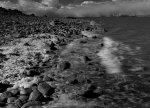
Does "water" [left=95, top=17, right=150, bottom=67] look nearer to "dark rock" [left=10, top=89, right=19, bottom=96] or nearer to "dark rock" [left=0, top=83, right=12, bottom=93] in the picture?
"dark rock" [left=0, top=83, right=12, bottom=93]

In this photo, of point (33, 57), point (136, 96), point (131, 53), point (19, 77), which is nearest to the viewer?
point (136, 96)

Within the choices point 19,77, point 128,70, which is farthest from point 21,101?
point 128,70

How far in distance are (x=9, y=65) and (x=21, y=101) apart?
10156 mm

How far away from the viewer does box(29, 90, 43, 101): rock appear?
1875 centimetres

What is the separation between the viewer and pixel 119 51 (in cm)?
3928

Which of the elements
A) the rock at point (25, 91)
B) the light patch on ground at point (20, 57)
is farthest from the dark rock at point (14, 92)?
the light patch on ground at point (20, 57)

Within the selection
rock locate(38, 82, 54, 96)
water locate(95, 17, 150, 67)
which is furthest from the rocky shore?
water locate(95, 17, 150, 67)

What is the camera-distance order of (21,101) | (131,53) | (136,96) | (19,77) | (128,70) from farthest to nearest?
1. (131,53)
2. (128,70)
3. (19,77)
4. (136,96)
5. (21,101)

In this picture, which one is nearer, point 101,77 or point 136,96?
point 136,96

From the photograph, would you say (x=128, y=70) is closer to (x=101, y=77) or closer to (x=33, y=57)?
(x=101, y=77)

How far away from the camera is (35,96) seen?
1891 centimetres

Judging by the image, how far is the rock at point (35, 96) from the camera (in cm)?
1875

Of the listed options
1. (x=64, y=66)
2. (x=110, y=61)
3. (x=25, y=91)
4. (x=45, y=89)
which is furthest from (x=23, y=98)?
(x=110, y=61)

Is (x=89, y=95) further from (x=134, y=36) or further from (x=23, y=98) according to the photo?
(x=134, y=36)
